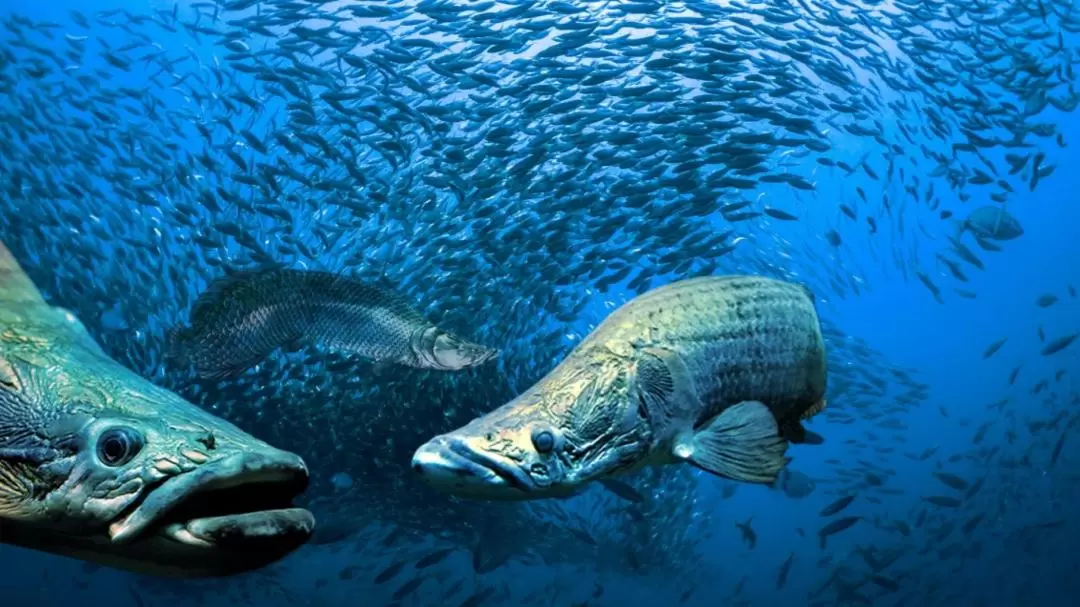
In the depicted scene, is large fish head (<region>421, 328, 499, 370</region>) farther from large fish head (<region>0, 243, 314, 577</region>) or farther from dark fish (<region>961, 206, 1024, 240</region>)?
dark fish (<region>961, 206, 1024, 240</region>)

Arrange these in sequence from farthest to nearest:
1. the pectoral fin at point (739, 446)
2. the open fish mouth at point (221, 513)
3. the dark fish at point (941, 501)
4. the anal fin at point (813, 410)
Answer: the dark fish at point (941, 501), the anal fin at point (813, 410), the pectoral fin at point (739, 446), the open fish mouth at point (221, 513)

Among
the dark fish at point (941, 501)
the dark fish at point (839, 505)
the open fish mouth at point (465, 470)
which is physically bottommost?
the dark fish at point (941, 501)

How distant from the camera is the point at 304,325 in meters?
5.20

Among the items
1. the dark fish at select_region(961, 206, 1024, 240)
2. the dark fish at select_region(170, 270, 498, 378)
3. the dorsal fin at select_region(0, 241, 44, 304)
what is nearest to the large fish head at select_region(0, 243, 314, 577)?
the dorsal fin at select_region(0, 241, 44, 304)

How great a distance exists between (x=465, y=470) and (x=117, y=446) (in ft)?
2.92

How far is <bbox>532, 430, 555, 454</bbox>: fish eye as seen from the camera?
7.39 feet

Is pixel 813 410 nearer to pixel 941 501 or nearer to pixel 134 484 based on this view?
pixel 134 484

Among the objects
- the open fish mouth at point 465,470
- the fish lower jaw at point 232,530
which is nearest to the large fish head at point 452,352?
the open fish mouth at point 465,470

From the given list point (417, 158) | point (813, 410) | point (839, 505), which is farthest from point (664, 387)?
point (839, 505)

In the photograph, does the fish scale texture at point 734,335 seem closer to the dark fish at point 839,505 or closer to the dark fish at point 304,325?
the dark fish at point 304,325

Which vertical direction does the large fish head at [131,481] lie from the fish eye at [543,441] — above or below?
above

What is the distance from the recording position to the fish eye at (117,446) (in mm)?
1613

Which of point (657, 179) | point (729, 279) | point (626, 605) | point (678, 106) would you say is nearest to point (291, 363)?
point (657, 179)

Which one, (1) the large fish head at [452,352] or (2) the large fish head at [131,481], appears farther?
(1) the large fish head at [452,352]
